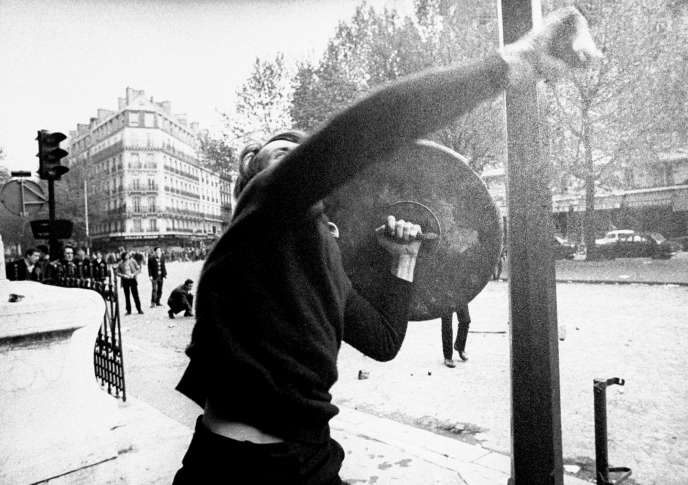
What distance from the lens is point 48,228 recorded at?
9320mm

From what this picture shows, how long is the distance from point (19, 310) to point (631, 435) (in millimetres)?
4855

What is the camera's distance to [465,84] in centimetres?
82

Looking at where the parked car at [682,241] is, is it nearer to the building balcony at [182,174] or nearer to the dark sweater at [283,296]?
the building balcony at [182,174]

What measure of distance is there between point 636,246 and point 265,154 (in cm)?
2311

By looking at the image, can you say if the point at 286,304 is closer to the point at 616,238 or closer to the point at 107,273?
the point at 107,273

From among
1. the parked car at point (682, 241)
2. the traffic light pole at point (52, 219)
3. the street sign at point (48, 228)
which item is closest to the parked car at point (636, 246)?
the parked car at point (682, 241)

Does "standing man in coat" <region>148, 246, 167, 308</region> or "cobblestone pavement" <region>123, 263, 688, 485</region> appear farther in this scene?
"standing man in coat" <region>148, 246, 167, 308</region>

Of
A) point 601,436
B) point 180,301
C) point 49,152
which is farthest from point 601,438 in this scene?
point 180,301

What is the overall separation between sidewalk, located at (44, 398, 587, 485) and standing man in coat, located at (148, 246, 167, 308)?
1024 centimetres

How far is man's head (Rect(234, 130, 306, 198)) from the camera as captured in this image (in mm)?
1199

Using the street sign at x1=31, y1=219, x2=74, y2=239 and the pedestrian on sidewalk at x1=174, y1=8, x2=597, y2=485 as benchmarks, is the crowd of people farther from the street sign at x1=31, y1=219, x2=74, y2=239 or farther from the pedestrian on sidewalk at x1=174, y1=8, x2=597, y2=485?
the pedestrian on sidewalk at x1=174, y1=8, x2=597, y2=485

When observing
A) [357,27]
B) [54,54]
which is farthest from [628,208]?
[54,54]

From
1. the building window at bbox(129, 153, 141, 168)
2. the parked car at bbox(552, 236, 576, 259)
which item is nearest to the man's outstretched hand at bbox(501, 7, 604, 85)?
the building window at bbox(129, 153, 141, 168)

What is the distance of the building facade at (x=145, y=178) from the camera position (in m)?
15.0
